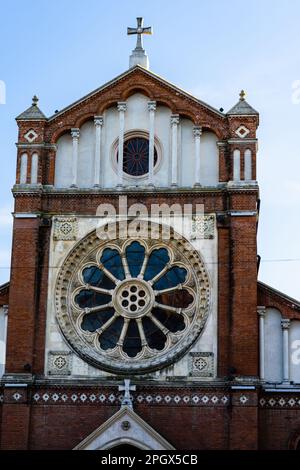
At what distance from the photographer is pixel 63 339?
36.7 metres

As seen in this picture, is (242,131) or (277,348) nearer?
(277,348)

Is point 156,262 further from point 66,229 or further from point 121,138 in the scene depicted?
point 121,138

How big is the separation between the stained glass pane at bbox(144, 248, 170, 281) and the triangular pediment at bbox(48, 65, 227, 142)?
4.29 m

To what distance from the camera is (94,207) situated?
1485 inches

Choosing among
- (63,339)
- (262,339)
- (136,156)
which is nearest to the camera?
(262,339)

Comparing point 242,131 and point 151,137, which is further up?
point 242,131

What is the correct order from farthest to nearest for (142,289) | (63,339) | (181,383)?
(142,289), (63,339), (181,383)

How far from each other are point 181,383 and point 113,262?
4.34m

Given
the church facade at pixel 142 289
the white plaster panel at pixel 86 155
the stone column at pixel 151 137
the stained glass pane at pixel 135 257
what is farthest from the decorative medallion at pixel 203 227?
the white plaster panel at pixel 86 155

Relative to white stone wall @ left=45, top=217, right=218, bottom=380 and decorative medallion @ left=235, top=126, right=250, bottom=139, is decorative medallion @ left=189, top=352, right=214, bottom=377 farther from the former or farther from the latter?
decorative medallion @ left=235, top=126, right=250, bottom=139

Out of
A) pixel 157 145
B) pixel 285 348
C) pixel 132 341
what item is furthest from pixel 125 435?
pixel 157 145

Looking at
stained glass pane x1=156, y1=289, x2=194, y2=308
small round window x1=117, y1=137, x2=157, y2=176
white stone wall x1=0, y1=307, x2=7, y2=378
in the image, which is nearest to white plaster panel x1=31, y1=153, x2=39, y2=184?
small round window x1=117, y1=137, x2=157, y2=176

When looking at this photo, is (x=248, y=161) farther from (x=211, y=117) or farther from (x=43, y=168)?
(x=43, y=168)

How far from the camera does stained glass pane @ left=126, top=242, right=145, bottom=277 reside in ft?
123
